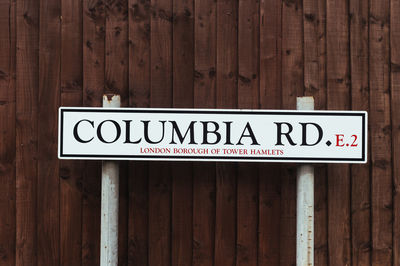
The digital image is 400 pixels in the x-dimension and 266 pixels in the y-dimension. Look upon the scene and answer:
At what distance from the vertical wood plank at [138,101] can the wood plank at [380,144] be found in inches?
63.5

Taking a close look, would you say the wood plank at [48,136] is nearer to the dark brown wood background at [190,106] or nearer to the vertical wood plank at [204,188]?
the dark brown wood background at [190,106]

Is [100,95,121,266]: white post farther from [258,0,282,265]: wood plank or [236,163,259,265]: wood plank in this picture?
[258,0,282,265]: wood plank

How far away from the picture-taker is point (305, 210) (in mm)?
2076

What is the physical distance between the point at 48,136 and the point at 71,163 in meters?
0.25

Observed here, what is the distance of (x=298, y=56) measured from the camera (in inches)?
94.6

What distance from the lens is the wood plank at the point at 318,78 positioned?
2387mm

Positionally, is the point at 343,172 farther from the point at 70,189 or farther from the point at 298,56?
the point at 70,189

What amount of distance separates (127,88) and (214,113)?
711 mm

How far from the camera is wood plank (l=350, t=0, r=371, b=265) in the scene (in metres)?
2.39

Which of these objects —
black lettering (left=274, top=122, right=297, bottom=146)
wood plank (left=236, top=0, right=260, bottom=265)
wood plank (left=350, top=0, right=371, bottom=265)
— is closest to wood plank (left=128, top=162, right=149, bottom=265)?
wood plank (left=236, top=0, right=260, bottom=265)

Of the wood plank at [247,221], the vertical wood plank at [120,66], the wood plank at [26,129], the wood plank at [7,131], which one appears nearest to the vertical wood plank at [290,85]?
the wood plank at [247,221]

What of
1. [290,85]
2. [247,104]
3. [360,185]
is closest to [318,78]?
[290,85]

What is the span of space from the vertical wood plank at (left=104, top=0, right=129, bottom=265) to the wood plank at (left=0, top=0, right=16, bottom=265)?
0.69 meters

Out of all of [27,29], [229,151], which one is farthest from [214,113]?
[27,29]
